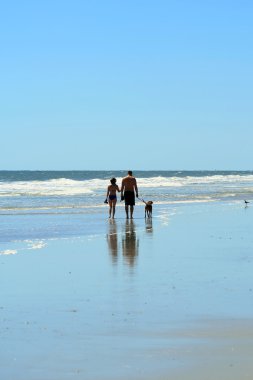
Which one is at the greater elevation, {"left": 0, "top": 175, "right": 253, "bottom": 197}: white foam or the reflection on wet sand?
the reflection on wet sand

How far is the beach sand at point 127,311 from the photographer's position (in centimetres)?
588

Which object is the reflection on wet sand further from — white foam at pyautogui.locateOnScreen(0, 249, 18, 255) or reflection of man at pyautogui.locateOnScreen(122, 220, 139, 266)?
white foam at pyautogui.locateOnScreen(0, 249, 18, 255)

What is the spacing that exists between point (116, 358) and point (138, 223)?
14727mm

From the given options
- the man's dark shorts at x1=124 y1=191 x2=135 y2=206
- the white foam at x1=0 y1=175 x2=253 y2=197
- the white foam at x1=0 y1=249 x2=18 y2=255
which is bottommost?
the white foam at x1=0 y1=175 x2=253 y2=197

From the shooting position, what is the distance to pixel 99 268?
11133 mm

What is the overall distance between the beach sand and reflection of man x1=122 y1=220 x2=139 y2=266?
0.18 ft

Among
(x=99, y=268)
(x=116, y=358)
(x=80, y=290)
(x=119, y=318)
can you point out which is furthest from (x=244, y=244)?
(x=116, y=358)

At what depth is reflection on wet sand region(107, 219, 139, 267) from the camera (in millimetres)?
12445

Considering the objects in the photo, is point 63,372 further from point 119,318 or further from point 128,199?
point 128,199

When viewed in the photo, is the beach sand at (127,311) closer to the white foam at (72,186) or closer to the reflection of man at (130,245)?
the reflection of man at (130,245)

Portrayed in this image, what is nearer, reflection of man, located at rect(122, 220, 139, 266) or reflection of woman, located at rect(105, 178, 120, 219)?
reflection of man, located at rect(122, 220, 139, 266)

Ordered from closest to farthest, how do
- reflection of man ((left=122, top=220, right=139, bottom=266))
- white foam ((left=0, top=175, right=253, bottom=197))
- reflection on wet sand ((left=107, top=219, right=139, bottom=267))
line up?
reflection of man ((left=122, top=220, right=139, bottom=266)) → reflection on wet sand ((left=107, top=219, right=139, bottom=267)) → white foam ((left=0, top=175, right=253, bottom=197))

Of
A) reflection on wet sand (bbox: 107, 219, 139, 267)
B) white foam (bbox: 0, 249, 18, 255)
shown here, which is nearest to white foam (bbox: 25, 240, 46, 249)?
white foam (bbox: 0, 249, 18, 255)

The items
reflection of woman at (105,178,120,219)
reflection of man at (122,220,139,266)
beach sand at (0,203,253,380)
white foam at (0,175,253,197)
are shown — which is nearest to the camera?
beach sand at (0,203,253,380)
